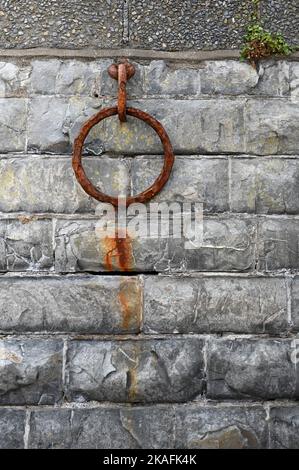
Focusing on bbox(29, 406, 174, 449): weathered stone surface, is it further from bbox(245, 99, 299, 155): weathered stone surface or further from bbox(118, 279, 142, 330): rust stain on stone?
bbox(245, 99, 299, 155): weathered stone surface

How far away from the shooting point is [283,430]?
107 inches

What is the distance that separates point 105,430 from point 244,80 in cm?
172

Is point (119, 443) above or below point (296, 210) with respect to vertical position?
below

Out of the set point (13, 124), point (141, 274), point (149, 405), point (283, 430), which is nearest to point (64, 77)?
point (13, 124)

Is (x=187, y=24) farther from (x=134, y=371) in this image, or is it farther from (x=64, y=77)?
(x=134, y=371)

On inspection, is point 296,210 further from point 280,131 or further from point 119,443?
point 119,443

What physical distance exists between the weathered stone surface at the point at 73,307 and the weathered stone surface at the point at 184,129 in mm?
645

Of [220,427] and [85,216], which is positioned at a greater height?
[85,216]

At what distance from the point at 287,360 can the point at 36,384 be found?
3.64 feet

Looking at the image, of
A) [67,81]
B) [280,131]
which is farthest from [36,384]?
[280,131]

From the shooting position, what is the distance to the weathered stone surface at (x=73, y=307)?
9.12ft

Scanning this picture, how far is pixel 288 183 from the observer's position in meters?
2.88

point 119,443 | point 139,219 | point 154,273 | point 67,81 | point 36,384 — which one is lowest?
point 119,443

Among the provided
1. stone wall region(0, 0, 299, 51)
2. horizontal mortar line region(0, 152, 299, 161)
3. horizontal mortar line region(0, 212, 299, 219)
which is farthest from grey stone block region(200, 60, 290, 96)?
horizontal mortar line region(0, 212, 299, 219)
